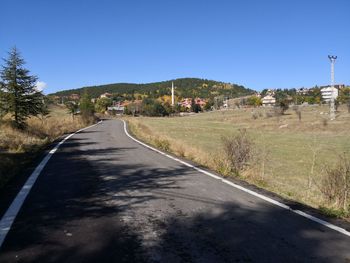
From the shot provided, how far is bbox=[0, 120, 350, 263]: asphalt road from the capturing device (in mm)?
4898

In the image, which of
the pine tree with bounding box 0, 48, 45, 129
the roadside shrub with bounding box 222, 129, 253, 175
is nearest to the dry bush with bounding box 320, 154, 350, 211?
the roadside shrub with bounding box 222, 129, 253, 175

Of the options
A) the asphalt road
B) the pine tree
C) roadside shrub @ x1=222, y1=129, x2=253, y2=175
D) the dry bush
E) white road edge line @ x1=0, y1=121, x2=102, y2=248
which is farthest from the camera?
the pine tree

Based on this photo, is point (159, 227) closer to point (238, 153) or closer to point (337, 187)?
point (337, 187)

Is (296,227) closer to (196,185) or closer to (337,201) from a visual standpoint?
(337,201)

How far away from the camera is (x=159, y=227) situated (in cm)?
598

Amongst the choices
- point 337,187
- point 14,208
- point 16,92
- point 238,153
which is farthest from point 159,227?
Answer: point 16,92

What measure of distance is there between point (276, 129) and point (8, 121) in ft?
148

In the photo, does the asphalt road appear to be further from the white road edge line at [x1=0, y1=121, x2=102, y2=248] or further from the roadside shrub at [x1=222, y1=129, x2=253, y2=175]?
the roadside shrub at [x1=222, y1=129, x2=253, y2=175]

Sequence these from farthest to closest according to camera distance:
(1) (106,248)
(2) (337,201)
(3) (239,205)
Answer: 1. (2) (337,201)
2. (3) (239,205)
3. (1) (106,248)

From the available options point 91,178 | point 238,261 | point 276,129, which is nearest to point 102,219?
point 238,261

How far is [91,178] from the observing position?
1040 centimetres

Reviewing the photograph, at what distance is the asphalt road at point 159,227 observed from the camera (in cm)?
490

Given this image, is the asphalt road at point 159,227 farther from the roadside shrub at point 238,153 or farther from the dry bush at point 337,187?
the roadside shrub at point 238,153

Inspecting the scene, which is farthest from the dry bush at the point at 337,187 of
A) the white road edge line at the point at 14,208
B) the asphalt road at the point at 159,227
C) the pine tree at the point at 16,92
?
the pine tree at the point at 16,92
